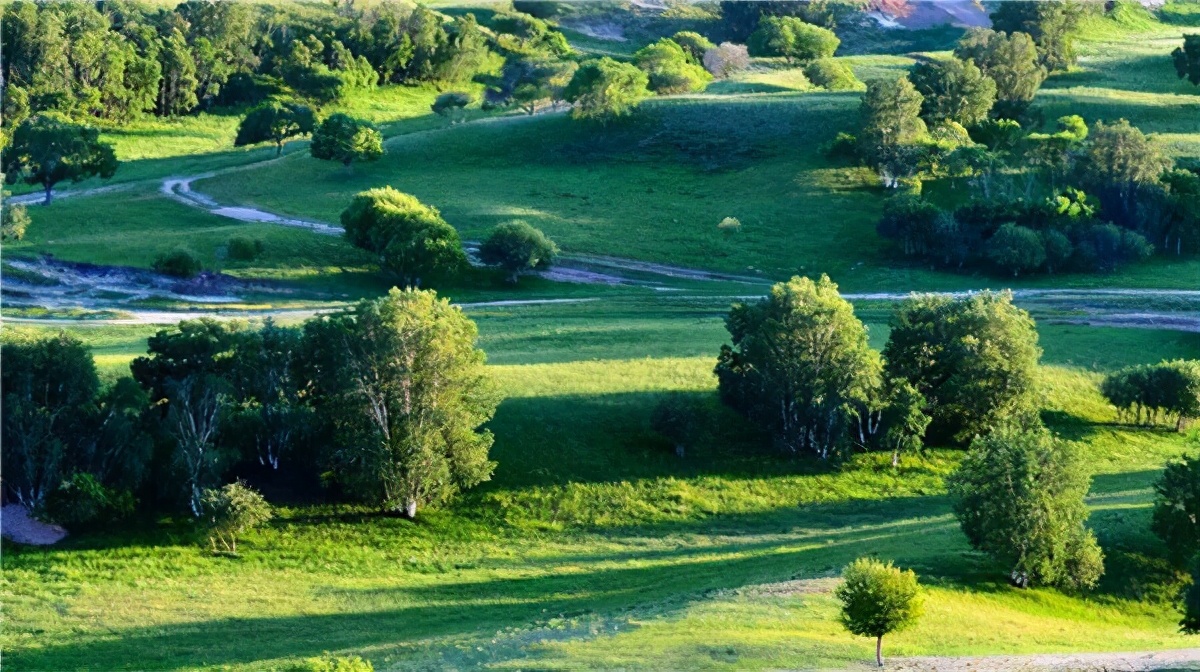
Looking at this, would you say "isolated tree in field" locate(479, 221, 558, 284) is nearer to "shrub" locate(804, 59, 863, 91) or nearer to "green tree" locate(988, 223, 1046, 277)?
"green tree" locate(988, 223, 1046, 277)

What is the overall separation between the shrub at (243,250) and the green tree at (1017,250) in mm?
62356

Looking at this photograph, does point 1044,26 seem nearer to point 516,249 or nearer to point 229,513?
point 516,249

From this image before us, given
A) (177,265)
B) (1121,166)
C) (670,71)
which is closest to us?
(177,265)

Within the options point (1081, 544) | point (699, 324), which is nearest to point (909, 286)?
point (699, 324)

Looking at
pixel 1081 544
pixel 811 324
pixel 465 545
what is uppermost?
pixel 811 324

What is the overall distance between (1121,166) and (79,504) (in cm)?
10010

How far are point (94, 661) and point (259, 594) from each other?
8831 mm

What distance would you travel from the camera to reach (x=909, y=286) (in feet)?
364

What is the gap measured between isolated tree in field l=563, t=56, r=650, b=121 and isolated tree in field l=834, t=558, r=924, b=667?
113m

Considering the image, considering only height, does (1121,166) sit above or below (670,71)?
below

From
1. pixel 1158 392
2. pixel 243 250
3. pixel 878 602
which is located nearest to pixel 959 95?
pixel 1158 392

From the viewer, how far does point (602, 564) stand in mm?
58219

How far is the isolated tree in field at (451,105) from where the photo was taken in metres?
177

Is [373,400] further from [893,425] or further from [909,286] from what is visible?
[909,286]
